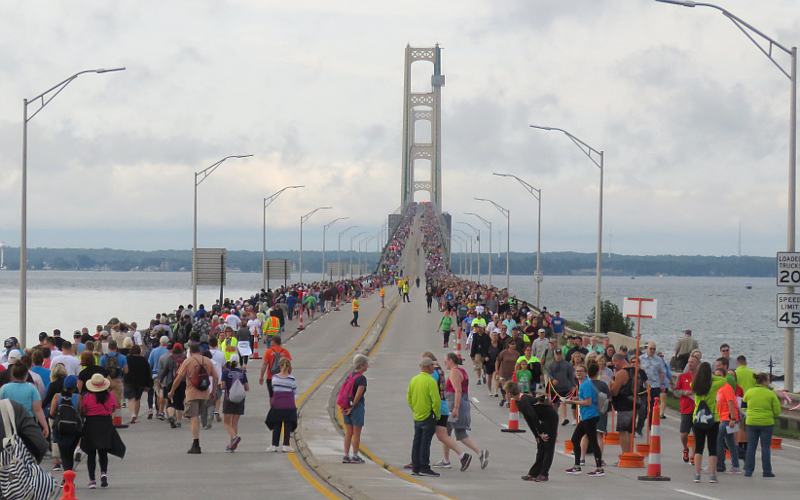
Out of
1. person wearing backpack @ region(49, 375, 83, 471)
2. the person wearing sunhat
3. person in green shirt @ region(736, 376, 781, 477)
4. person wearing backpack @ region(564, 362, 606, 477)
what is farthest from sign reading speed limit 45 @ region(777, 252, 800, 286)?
person wearing backpack @ region(49, 375, 83, 471)

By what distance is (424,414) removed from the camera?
17141mm

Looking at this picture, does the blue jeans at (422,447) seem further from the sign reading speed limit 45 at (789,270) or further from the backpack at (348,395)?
the sign reading speed limit 45 at (789,270)

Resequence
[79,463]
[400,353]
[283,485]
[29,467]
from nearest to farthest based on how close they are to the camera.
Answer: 1. [29,467]
2. [283,485]
3. [79,463]
4. [400,353]

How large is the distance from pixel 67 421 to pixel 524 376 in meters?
11.0

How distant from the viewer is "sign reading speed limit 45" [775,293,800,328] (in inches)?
934

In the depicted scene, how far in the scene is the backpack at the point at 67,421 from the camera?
612 inches

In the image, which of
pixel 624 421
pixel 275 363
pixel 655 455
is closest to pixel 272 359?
pixel 275 363

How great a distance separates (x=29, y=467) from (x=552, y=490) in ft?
23.1

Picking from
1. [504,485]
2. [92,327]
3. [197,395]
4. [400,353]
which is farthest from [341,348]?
[92,327]

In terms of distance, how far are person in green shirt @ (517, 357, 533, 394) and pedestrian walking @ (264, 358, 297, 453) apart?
663 centimetres

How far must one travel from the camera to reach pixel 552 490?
1580 centimetres

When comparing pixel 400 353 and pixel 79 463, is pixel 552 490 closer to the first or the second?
pixel 79 463

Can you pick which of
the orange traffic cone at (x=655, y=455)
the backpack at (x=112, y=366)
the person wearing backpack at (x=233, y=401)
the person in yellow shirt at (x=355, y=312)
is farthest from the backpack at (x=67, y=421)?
the person in yellow shirt at (x=355, y=312)

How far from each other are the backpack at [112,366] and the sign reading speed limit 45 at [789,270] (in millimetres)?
11531
